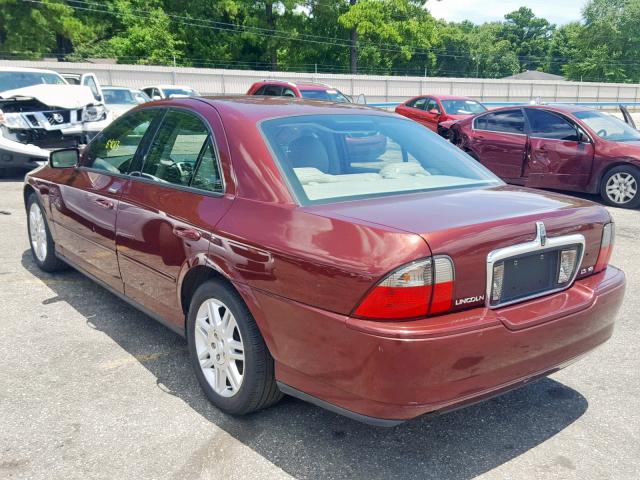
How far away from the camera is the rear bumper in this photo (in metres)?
2.24

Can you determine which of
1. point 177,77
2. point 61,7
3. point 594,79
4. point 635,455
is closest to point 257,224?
point 635,455

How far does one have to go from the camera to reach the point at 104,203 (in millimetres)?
3896

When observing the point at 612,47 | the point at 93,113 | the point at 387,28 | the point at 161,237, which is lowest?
the point at 161,237

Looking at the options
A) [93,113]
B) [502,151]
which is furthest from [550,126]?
[93,113]

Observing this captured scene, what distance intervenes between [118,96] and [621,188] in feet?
43.4

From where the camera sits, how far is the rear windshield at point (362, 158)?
2.94 m

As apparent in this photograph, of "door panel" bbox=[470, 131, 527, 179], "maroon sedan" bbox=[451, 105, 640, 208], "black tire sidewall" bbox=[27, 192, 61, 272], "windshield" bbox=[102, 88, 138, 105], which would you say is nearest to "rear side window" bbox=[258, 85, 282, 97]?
"windshield" bbox=[102, 88, 138, 105]

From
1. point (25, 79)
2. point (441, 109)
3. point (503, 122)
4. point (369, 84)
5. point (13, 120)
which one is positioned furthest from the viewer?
point (369, 84)

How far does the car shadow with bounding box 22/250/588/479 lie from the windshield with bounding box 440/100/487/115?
1392 centimetres

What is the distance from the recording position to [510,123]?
9.55m

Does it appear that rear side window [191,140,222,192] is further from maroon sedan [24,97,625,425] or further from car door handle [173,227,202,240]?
car door handle [173,227,202,240]

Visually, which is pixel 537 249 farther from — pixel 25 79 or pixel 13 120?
pixel 25 79

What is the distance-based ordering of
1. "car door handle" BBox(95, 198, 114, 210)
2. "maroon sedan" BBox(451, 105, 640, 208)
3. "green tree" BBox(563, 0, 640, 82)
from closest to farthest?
"car door handle" BBox(95, 198, 114, 210) → "maroon sedan" BBox(451, 105, 640, 208) → "green tree" BBox(563, 0, 640, 82)

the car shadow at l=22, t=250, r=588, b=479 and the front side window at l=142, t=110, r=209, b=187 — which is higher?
the front side window at l=142, t=110, r=209, b=187
